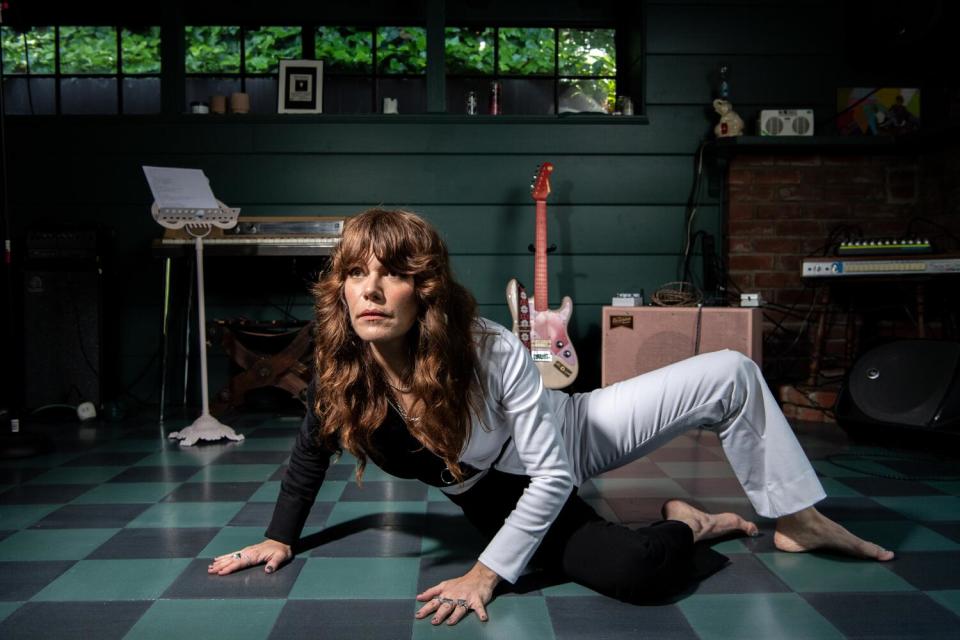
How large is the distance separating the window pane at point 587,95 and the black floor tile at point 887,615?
324cm

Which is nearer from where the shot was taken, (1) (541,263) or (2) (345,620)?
(2) (345,620)

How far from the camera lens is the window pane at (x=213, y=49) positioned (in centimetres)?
411

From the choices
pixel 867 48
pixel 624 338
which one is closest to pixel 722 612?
pixel 624 338

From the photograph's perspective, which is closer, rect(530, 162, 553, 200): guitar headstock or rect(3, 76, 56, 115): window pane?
rect(530, 162, 553, 200): guitar headstock

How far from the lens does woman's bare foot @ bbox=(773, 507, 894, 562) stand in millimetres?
1585

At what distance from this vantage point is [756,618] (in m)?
1.32

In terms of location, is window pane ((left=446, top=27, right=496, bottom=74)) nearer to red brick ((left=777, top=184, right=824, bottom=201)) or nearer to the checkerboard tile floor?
red brick ((left=777, top=184, right=824, bottom=201))

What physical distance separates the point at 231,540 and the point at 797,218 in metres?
3.32

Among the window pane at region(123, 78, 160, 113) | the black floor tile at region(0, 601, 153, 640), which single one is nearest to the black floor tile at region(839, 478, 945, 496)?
the black floor tile at region(0, 601, 153, 640)

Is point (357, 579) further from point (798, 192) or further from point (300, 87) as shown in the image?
point (798, 192)

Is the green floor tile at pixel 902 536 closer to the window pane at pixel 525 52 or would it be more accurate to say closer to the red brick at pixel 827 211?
the red brick at pixel 827 211

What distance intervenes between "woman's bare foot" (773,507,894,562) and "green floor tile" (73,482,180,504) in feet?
5.51

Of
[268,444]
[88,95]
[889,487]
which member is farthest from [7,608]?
[88,95]

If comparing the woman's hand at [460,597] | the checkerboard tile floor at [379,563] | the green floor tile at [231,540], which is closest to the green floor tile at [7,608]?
the checkerboard tile floor at [379,563]
